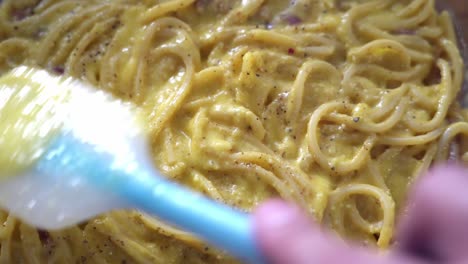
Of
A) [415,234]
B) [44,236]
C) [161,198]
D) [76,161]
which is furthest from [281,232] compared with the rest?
[44,236]

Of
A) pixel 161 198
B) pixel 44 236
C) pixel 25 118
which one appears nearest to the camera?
pixel 161 198

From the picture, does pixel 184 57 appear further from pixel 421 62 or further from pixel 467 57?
pixel 467 57

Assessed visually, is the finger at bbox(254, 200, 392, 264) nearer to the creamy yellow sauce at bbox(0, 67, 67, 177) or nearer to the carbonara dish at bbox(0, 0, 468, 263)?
the creamy yellow sauce at bbox(0, 67, 67, 177)

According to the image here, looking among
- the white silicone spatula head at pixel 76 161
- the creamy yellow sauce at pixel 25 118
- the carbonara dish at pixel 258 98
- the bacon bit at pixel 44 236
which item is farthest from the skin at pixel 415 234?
the bacon bit at pixel 44 236

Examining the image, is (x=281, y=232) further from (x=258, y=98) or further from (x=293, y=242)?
(x=258, y=98)

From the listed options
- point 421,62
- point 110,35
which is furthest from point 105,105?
point 421,62

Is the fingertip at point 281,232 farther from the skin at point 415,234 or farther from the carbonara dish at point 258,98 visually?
the carbonara dish at point 258,98
